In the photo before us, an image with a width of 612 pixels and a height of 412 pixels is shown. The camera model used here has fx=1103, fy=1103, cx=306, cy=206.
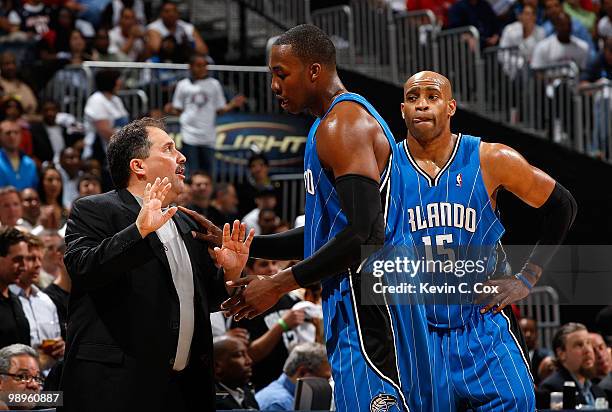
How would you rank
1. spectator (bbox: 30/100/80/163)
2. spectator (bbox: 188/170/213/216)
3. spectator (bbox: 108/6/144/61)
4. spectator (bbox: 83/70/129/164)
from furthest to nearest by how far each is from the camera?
spectator (bbox: 108/6/144/61)
spectator (bbox: 83/70/129/164)
spectator (bbox: 30/100/80/163)
spectator (bbox: 188/170/213/216)

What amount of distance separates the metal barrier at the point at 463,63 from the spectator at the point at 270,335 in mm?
5365

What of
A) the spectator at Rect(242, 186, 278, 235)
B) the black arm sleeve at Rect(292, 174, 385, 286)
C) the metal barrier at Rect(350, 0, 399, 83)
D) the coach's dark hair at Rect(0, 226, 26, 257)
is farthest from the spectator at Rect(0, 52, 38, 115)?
the black arm sleeve at Rect(292, 174, 385, 286)

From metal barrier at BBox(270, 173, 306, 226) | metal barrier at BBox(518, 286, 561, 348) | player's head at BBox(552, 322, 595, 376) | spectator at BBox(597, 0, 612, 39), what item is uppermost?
spectator at BBox(597, 0, 612, 39)

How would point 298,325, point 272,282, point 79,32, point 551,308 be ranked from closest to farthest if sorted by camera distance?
point 272,282, point 298,325, point 551,308, point 79,32

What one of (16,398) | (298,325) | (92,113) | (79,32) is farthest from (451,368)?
(79,32)

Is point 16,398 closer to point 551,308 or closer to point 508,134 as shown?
point 551,308

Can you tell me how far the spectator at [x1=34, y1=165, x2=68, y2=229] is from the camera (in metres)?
10.7

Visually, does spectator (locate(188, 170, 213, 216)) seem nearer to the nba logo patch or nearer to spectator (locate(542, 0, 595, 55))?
spectator (locate(542, 0, 595, 55))

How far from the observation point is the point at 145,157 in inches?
175

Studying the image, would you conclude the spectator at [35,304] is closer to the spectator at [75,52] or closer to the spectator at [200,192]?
the spectator at [200,192]

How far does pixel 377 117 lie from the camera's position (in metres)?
3.96

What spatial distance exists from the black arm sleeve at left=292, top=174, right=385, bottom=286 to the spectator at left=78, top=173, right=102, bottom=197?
687cm

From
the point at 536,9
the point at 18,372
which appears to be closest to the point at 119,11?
the point at 536,9

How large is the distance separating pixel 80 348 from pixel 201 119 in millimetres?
8556
